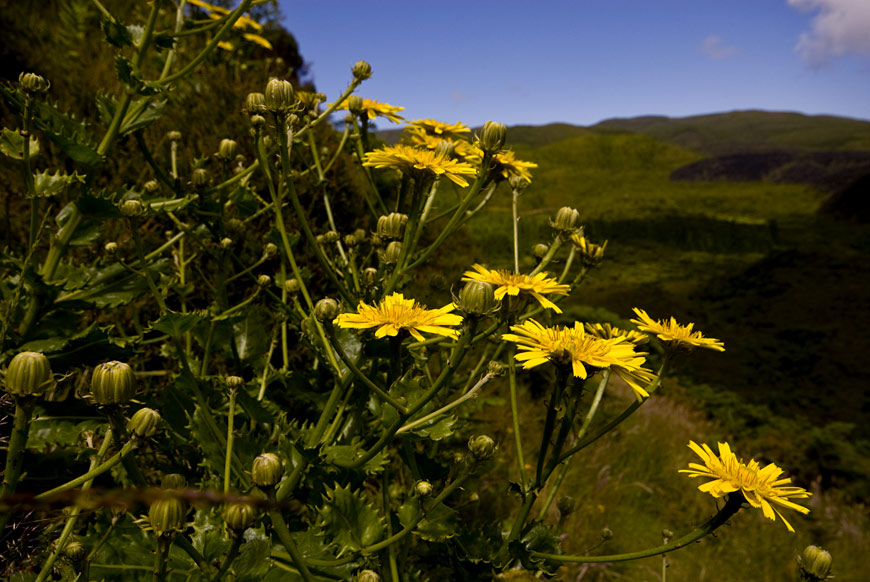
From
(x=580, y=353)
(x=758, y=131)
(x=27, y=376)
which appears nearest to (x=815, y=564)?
(x=580, y=353)

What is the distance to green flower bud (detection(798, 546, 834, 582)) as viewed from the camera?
1.09 meters

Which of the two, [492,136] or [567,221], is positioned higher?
[492,136]

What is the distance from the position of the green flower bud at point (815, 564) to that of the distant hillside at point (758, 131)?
5506cm

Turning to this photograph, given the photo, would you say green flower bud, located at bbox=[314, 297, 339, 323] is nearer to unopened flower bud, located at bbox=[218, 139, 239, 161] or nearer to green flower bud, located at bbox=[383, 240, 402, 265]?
green flower bud, located at bbox=[383, 240, 402, 265]

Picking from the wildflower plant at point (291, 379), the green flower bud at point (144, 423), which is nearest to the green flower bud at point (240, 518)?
the wildflower plant at point (291, 379)

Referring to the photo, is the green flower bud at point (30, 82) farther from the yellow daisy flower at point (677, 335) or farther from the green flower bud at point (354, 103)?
the yellow daisy flower at point (677, 335)

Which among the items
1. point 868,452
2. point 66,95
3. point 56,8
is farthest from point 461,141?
point 56,8

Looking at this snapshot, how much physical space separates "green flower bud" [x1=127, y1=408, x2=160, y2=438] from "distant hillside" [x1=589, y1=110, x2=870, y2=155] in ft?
183

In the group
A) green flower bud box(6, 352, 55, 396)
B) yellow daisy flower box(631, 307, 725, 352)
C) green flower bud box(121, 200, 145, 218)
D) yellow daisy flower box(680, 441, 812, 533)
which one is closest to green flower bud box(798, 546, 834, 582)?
yellow daisy flower box(680, 441, 812, 533)

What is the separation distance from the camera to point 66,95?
10.2 ft

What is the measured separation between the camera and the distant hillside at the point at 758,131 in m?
53.0

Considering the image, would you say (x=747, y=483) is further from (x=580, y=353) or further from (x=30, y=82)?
(x=30, y=82)

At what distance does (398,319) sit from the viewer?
1.08 meters

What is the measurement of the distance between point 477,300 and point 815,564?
3.18 ft
